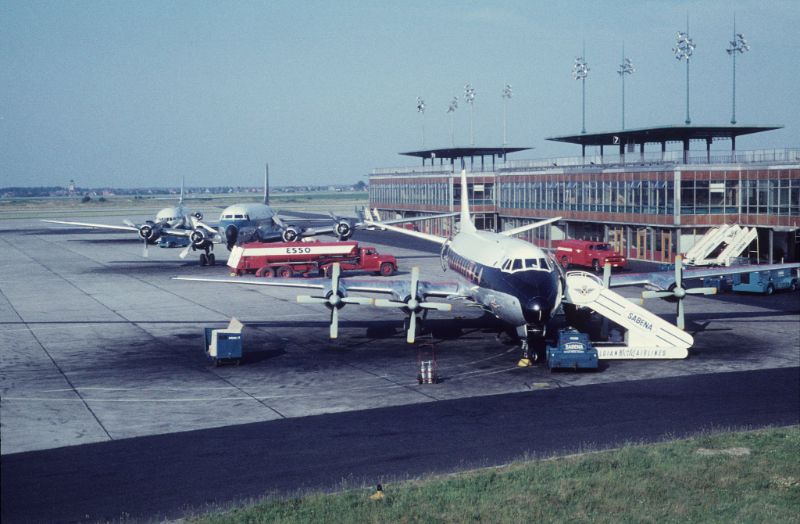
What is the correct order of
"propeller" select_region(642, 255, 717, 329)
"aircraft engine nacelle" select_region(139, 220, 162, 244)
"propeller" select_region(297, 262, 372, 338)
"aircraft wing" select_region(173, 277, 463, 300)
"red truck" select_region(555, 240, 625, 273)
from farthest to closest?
"aircraft engine nacelle" select_region(139, 220, 162, 244)
"red truck" select_region(555, 240, 625, 273)
"aircraft wing" select_region(173, 277, 463, 300)
"propeller" select_region(642, 255, 717, 329)
"propeller" select_region(297, 262, 372, 338)

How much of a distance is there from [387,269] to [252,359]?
117 ft

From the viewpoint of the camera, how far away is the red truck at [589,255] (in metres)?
70.2

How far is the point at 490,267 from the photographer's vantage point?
38.0 m

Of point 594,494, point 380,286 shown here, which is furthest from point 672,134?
point 594,494

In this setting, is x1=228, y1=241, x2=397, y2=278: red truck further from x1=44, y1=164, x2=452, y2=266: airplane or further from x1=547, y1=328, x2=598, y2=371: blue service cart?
x1=547, y1=328, x2=598, y2=371: blue service cart

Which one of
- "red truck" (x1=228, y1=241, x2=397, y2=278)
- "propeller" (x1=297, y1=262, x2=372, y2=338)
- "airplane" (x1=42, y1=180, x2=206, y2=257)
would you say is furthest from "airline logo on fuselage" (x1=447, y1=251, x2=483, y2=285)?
"airplane" (x1=42, y1=180, x2=206, y2=257)

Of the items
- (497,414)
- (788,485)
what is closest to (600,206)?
(497,414)

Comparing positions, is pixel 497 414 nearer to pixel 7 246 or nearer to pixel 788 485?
pixel 788 485

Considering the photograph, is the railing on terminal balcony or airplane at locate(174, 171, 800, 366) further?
the railing on terminal balcony

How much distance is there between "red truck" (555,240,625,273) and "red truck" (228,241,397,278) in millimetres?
16035

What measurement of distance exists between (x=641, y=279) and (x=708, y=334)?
4545 mm

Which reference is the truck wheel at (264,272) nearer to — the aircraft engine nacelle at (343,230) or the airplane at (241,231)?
the airplane at (241,231)

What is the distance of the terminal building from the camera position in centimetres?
6975

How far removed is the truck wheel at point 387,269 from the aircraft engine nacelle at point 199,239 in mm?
18086
